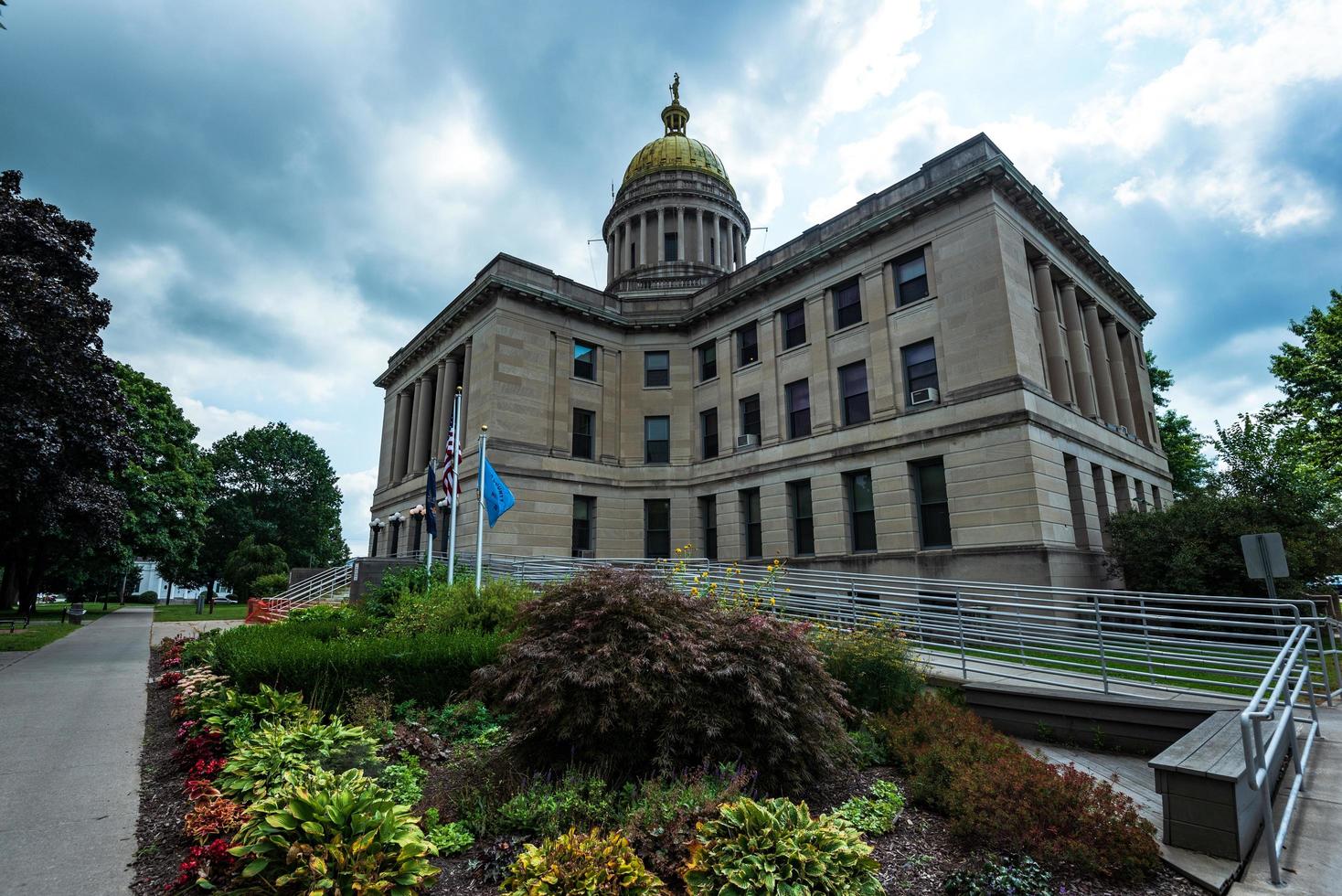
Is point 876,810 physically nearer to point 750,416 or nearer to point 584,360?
point 750,416

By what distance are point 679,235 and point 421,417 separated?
2023 cm

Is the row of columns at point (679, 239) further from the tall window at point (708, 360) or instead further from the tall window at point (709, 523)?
the tall window at point (709, 523)

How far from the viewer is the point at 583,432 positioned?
100 feet

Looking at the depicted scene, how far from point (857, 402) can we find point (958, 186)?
8016 millimetres

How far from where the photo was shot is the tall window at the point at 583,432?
1187 inches

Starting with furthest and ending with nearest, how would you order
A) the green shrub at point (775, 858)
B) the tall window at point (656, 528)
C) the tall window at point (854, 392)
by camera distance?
the tall window at point (656, 528) < the tall window at point (854, 392) < the green shrub at point (775, 858)

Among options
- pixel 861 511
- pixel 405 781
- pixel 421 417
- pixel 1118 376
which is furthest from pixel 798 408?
pixel 405 781

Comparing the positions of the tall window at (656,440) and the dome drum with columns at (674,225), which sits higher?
the dome drum with columns at (674,225)

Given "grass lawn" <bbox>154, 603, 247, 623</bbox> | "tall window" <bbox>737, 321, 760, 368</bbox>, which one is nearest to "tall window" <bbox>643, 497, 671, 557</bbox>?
"tall window" <bbox>737, 321, 760, 368</bbox>

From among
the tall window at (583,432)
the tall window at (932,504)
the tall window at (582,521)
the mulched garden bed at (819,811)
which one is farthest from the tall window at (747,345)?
the mulched garden bed at (819,811)

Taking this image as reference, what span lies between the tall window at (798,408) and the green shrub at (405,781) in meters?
20.7

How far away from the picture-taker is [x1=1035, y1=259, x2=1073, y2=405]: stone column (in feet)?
73.4

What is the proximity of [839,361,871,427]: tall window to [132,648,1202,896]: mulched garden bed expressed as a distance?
57.7ft

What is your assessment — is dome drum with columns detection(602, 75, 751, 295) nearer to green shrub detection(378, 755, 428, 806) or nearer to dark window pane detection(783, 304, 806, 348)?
dark window pane detection(783, 304, 806, 348)
